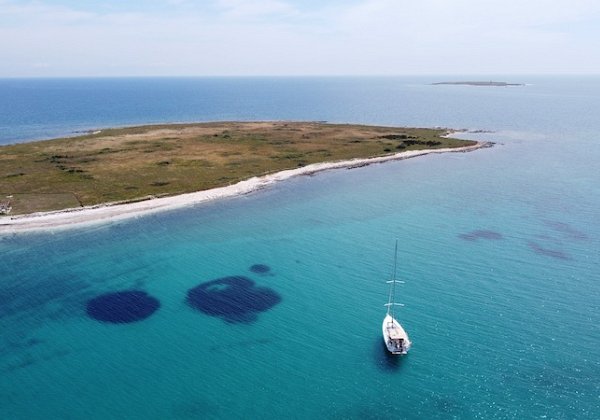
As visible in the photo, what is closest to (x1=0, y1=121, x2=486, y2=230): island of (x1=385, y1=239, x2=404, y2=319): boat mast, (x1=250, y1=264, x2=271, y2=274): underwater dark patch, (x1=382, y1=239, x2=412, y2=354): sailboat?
(x1=250, y1=264, x2=271, y2=274): underwater dark patch

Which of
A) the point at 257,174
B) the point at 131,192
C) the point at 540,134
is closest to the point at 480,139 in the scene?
the point at 540,134

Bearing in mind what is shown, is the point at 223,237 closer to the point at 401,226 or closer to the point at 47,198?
the point at 401,226

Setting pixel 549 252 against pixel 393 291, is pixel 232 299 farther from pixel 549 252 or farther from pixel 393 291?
pixel 549 252

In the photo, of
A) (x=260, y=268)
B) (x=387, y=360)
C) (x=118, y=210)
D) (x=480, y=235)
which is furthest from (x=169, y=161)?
(x=387, y=360)

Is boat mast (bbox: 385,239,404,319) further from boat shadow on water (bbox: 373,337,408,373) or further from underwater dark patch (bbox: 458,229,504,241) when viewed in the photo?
underwater dark patch (bbox: 458,229,504,241)

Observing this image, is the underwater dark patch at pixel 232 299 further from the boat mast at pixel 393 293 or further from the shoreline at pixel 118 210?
the shoreline at pixel 118 210

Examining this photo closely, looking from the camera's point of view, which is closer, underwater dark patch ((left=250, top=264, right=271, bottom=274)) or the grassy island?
underwater dark patch ((left=250, top=264, right=271, bottom=274))
